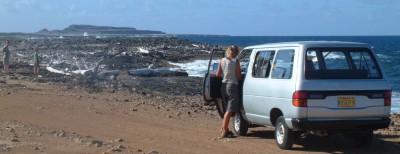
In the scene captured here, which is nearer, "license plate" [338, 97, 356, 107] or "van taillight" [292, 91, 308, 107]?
"van taillight" [292, 91, 308, 107]

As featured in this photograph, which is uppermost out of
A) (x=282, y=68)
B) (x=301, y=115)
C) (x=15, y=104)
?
(x=282, y=68)

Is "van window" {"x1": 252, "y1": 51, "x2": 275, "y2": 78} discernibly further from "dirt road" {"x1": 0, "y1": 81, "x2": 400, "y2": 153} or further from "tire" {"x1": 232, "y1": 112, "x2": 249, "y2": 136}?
"dirt road" {"x1": 0, "y1": 81, "x2": 400, "y2": 153}

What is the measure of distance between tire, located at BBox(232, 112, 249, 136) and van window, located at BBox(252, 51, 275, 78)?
106cm

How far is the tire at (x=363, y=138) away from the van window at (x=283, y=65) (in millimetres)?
1700

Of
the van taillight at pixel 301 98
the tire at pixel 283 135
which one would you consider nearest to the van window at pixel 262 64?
the tire at pixel 283 135

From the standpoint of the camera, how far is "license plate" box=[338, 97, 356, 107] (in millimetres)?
9055

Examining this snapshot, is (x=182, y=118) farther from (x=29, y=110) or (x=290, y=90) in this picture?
(x=290, y=90)

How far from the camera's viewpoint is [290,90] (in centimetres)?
912

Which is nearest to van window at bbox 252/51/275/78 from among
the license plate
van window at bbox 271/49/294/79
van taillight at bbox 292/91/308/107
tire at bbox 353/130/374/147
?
van window at bbox 271/49/294/79

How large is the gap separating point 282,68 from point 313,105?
0.92m

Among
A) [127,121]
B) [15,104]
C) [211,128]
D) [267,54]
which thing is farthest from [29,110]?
[267,54]

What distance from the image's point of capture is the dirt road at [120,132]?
963 cm

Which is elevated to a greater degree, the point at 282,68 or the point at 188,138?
the point at 282,68

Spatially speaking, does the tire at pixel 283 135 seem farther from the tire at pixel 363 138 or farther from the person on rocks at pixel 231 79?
the tire at pixel 363 138
